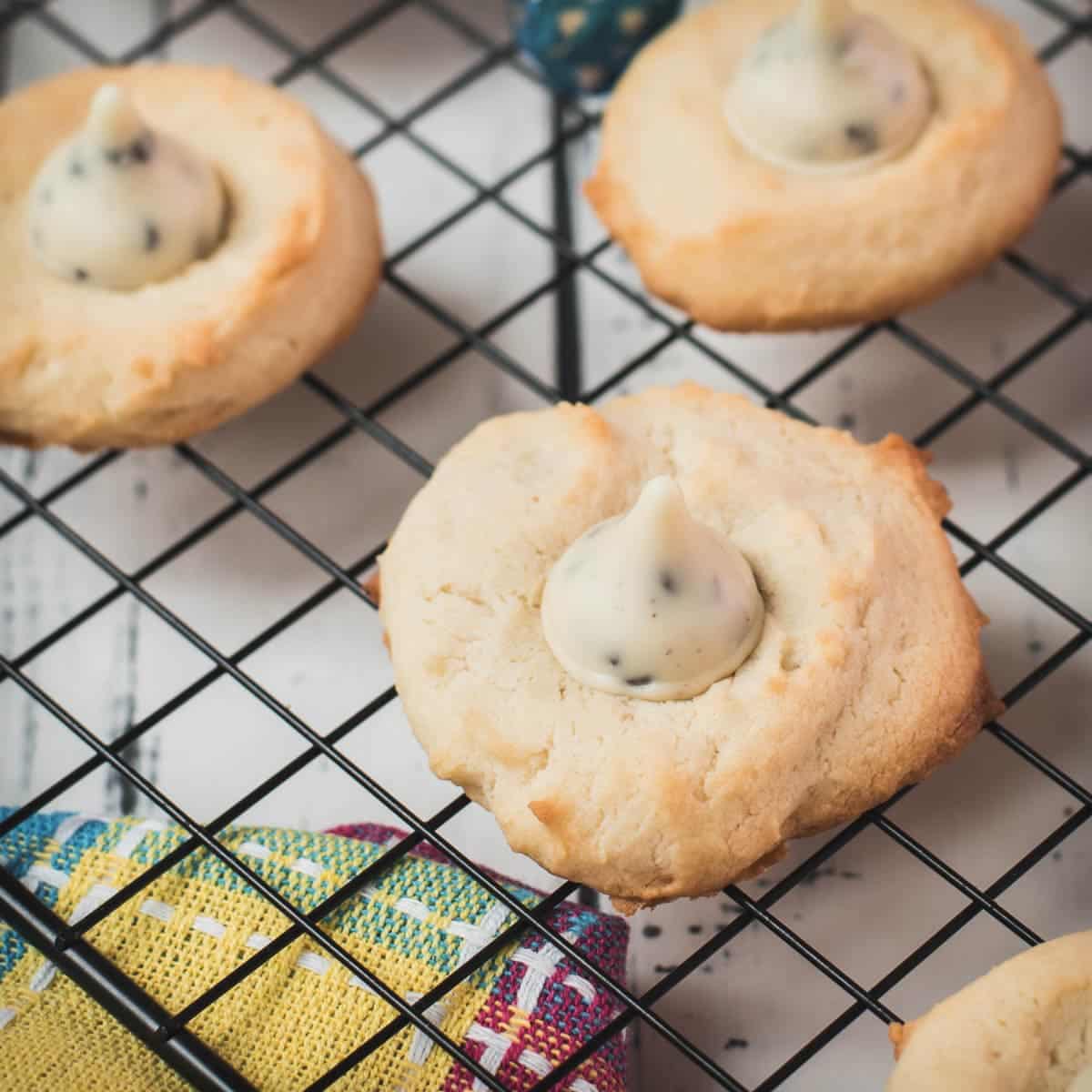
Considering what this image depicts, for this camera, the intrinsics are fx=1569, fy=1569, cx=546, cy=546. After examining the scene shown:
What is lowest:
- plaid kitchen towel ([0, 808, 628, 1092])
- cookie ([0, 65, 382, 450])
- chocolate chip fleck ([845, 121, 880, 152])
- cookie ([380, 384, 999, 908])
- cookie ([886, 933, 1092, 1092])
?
plaid kitchen towel ([0, 808, 628, 1092])

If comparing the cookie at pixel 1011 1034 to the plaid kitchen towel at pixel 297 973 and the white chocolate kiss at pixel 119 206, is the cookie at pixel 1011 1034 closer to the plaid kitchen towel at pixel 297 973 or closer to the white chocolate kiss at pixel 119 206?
the plaid kitchen towel at pixel 297 973

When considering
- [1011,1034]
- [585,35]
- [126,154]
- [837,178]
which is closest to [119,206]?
[126,154]

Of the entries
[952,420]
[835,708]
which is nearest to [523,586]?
[835,708]

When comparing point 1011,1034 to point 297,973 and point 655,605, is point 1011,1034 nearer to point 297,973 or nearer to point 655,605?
point 655,605

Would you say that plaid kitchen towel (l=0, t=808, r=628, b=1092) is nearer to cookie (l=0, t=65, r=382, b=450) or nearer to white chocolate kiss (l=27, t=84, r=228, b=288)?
cookie (l=0, t=65, r=382, b=450)

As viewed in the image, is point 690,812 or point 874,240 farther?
point 874,240

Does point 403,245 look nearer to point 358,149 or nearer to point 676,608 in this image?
point 358,149

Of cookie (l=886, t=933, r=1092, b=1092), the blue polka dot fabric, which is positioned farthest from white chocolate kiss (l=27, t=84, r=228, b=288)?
cookie (l=886, t=933, r=1092, b=1092)

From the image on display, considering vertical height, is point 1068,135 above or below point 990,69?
below
